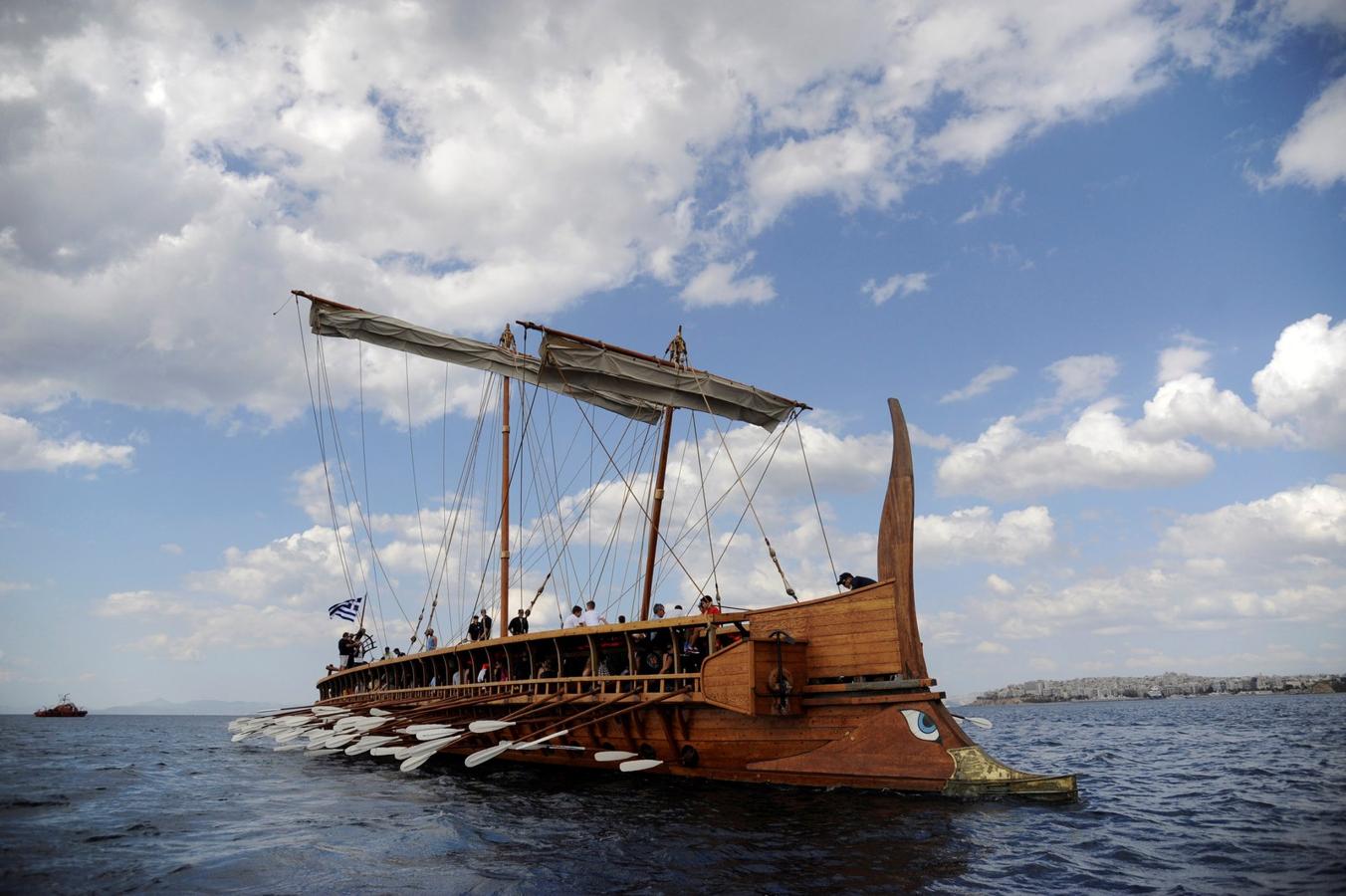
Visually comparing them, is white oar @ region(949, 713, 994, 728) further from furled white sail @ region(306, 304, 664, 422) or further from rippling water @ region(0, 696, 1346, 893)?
furled white sail @ region(306, 304, 664, 422)

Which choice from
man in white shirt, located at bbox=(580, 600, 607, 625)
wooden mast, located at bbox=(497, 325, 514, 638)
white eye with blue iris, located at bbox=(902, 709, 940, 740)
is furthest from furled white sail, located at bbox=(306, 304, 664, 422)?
white eye with blue iris, located at bbox=(902, 709, 940, 740)

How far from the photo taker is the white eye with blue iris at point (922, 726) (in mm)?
12539

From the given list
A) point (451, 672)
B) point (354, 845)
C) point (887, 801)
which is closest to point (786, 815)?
point (887, 801)

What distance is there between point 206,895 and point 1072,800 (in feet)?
39.5

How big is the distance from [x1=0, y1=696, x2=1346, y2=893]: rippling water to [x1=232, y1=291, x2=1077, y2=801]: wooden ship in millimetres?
555

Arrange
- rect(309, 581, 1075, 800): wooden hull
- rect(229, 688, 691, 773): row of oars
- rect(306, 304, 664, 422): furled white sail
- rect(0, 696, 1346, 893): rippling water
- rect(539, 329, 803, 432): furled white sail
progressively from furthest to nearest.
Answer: rect(306, 304, 664, 422): furled white sail < rect(539, 329, 803, 432): furled white sail < rect(229, 688, 691, 773): row of oars < rect(309, 581, 1075, 800): wooden hull < rect(0, 696, 1346, 893): rippling water

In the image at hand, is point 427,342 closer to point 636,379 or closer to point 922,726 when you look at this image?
point 636,379

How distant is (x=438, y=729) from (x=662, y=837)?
6.95m

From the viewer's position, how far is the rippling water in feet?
27.8

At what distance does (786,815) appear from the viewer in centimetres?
1161

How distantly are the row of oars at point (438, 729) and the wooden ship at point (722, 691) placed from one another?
0.07 meters

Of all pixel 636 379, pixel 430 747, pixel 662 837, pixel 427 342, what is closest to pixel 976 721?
pixel 662 837

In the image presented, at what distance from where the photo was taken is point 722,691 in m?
13.8

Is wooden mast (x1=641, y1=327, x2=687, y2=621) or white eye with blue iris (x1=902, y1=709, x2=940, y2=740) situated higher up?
wooden mast (x1=641, y1=327, x2=687, y2=621)
